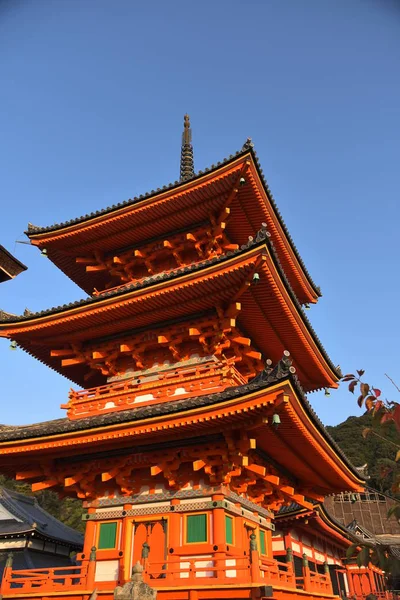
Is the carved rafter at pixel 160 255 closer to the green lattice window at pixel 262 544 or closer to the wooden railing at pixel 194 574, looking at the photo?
the green lattice window at pixel 262 544

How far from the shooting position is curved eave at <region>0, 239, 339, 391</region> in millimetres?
12773

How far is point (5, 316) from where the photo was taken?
1532 centimetres

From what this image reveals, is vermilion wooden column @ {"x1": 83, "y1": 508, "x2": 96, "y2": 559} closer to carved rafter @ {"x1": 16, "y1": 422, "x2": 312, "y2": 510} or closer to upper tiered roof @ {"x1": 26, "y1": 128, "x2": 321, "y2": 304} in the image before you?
carved rafter @ {"x1": 16, "y1": 422, "x2": 312, "y2": 510}

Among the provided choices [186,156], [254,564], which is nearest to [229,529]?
[254,564]

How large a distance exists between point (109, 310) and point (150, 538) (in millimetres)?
6110

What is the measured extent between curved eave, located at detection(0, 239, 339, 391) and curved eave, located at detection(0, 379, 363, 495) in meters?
2.91

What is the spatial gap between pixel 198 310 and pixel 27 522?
11970 millimetres

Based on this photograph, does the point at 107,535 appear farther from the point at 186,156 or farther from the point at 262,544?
the point at 186,156

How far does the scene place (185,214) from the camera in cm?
1578

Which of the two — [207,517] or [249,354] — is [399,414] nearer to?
[207,517]

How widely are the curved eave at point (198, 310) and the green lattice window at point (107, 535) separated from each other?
5.46 m

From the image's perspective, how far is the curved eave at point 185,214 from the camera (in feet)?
48.4

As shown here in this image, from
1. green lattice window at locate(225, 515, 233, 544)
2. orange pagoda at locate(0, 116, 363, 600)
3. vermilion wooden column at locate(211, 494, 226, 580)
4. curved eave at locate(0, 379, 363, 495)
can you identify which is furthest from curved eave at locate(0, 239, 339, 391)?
green lattice window at locate(225, 515, 233, 544)

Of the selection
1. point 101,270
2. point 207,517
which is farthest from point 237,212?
point 207,517
